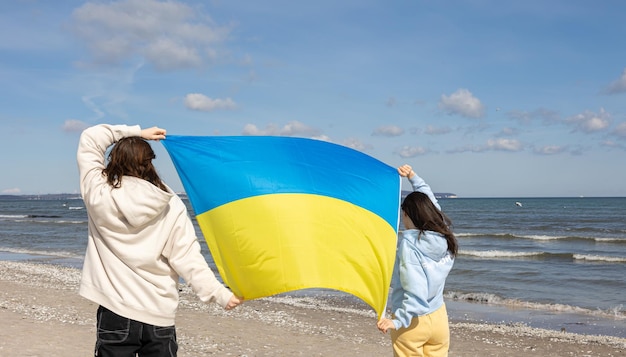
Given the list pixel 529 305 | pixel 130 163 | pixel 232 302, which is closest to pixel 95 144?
pixel 130 163

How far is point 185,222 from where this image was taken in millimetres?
3211

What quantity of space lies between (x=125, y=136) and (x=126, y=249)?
23.6 inches

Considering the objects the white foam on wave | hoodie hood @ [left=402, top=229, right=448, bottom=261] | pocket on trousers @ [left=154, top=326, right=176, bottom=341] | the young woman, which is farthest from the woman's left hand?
the white foam on wave

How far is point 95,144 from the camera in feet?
10.6

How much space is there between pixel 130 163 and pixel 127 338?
2.87 feet

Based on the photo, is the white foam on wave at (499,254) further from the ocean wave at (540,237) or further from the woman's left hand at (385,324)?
the woman's left hand at (385,324)

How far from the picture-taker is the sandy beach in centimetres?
729

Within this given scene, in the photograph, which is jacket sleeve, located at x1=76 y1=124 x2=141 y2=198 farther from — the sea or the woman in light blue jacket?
the sea

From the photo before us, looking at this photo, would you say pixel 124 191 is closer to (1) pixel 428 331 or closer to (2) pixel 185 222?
(2) pixel 185 222

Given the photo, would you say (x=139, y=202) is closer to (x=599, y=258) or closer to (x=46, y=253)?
(x=599, y=258)

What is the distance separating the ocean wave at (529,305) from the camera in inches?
463

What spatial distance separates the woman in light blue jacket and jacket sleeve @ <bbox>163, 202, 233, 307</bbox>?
3.83ft

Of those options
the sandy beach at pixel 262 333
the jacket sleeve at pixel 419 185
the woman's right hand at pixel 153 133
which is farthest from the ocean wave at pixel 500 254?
the woman's right hand at pixel 153 133

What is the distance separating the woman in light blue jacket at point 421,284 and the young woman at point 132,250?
1219 millimetres
